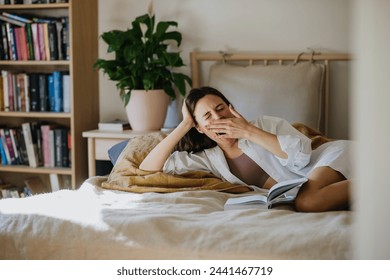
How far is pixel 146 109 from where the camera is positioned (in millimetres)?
2797

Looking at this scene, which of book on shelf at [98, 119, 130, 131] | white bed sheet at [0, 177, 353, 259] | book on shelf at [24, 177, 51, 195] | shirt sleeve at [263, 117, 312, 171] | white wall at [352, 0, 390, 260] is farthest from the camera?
book on shelf at [24, 177, 51, 195]

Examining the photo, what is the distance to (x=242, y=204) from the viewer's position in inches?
68.7

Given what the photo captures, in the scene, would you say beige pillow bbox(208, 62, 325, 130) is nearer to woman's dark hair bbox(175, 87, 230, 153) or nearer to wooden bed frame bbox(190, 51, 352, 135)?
wooden bed frame bbox(190, 51, 352, 135)

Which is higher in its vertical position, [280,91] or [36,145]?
[280,91]

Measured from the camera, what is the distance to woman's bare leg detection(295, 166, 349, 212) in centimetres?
167

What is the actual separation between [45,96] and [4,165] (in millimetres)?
440

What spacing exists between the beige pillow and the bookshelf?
78 centimetres

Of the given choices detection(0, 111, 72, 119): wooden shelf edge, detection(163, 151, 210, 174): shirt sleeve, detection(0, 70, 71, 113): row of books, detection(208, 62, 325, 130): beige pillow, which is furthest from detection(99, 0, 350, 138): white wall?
detection(163, 151, 210, 174): shirt sleeve

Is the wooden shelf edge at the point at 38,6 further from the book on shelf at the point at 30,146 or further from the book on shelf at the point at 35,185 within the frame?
the book on shelf at the point at 35,185

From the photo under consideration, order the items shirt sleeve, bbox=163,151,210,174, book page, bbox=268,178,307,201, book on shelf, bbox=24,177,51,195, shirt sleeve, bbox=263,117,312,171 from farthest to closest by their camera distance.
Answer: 1. book on shelf, bbox=24,177,51,195
2. shirt sleeve, bbox=163,151,210,174
3. shirt sleeve, bbox=263,117,312,171
4. book page, bbox=268,178,307,201

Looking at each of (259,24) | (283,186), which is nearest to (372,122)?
(283,186)

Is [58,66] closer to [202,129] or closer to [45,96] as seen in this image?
[45,96]

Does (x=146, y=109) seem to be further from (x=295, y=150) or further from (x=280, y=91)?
(x=295, y=150)

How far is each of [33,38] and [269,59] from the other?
123 centimetres
